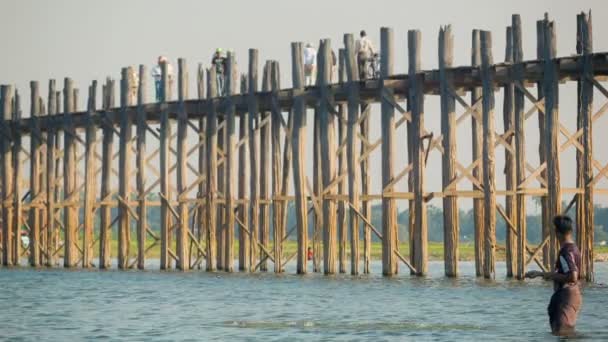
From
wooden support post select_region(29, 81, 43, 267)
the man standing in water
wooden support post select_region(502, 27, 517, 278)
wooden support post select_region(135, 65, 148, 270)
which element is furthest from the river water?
wooden support post select_region(29, 81, 43, 267)

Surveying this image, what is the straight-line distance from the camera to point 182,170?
43.2 meters

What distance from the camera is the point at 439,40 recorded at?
3516 centimetres

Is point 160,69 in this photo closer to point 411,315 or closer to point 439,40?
point 439,40

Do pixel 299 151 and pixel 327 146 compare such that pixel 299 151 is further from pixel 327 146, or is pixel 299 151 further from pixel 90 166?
pixel 90 166

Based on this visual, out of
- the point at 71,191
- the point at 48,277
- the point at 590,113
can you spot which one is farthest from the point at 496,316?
the point at 71,191

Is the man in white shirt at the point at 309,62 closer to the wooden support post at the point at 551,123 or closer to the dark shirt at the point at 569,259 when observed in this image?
the wooden support post at the point at 551,123

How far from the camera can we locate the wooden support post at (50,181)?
48.0 metres

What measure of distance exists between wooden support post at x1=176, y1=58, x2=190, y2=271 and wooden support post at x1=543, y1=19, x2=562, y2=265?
42.1ft

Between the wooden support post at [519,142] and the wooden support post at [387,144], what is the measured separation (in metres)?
3.28

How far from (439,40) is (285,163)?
855 cm

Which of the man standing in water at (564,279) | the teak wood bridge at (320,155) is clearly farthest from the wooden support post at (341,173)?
the man standing in water at (564,279)

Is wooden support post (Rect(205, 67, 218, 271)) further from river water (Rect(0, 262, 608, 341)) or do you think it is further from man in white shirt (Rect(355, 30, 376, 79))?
man in white shirt (Rect(355, 30, 376, 79))

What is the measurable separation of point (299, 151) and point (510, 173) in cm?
594

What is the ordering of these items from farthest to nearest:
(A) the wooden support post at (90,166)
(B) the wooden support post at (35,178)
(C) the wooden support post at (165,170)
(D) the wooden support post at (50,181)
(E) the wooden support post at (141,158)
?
(B) the wooden support post at (35,178), (D) the wooden support post at (50,181), (A) the wooden support post at (90,166), (E) the wooden support post at (141,158), (C) the wooden support post at (165,170)
